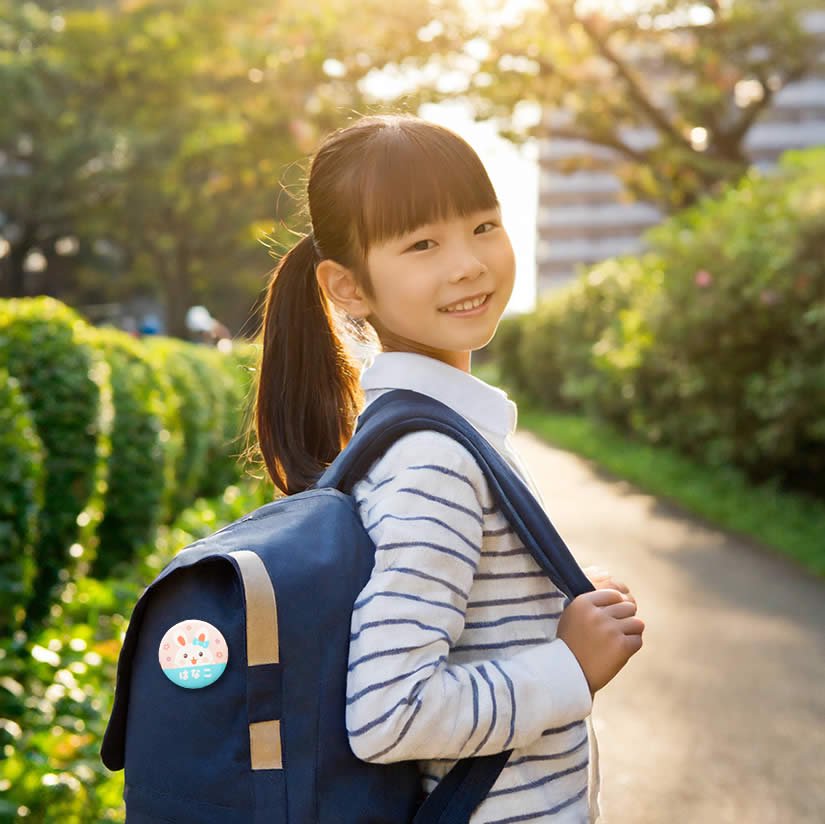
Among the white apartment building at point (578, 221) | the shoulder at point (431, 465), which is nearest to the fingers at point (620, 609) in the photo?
the shoulder at point (431, 465)

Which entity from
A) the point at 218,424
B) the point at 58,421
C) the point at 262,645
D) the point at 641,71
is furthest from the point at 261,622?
the point at 641,71

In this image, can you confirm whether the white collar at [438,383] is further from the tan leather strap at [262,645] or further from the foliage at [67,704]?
the foliage at [67,704]

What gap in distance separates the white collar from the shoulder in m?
0.15

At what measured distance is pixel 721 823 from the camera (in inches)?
145

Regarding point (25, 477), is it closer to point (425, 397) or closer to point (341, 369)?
point (341, 369)

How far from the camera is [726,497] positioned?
34.5ft

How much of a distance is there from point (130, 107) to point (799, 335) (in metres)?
25.2

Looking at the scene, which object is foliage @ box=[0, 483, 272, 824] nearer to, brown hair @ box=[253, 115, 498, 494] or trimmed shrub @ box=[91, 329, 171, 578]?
trimmed shrub @ box=[91, 329, 171, 578]

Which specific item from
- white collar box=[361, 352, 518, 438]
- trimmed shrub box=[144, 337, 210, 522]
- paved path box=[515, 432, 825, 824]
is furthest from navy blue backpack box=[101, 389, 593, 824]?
trimmed shrub box=[144, 337, 210, 522]

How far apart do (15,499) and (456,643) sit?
117 inches

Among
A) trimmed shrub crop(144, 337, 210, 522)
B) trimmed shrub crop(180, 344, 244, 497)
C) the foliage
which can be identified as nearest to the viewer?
the foliage

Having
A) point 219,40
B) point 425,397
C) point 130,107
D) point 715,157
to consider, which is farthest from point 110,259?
point 425,397

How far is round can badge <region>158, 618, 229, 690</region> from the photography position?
1.37 m

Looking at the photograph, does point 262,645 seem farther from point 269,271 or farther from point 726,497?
point 726,497
